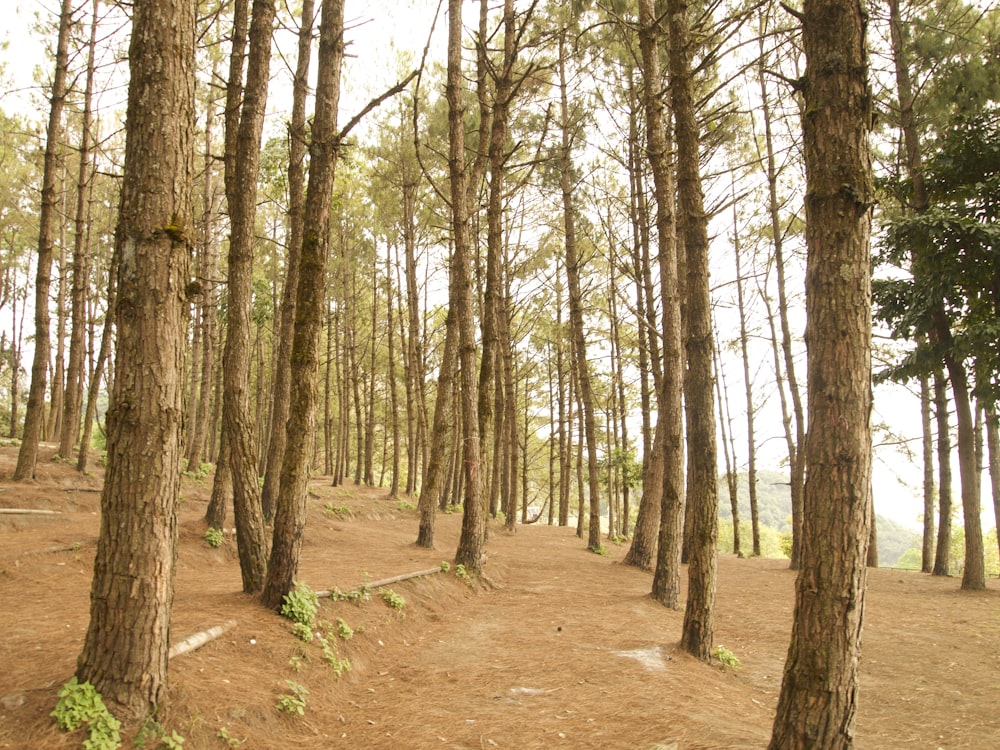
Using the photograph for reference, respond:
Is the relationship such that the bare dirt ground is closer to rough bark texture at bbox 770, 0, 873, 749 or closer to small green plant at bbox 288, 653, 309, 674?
small green plant at bbox 288, 653, 309, 674

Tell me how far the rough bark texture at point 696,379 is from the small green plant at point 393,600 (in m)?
2.97

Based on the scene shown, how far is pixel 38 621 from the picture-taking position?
15.0 feet

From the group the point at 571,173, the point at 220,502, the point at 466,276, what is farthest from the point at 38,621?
the point at 571,173

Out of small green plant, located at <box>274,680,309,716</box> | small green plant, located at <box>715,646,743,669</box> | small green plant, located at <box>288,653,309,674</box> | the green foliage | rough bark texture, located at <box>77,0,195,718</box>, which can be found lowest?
small green plant, located at <box>715,646,743,669</box>

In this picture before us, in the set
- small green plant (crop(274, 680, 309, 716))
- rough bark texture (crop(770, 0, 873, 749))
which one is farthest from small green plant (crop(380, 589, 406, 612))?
rough bark texture (crop(770, 0, 873, 749))

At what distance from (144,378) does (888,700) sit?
21.5ft

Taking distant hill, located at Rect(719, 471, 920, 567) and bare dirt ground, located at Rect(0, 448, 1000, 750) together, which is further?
distant hill, located at Rect(719, 471, 920, 567)

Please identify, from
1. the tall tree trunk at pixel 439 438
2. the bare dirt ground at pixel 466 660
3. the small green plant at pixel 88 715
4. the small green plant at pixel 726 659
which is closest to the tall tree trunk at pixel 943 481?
the bare dirt ground at pixel 466 660

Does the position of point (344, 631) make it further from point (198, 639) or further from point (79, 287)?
point (79, 287)

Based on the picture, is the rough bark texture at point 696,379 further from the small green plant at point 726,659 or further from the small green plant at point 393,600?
the small green plant at point 393,600

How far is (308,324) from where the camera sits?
5.59 meters

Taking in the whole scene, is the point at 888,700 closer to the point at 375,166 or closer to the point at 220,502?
the point at 220,502

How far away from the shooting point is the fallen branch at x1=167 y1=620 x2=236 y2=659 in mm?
4012

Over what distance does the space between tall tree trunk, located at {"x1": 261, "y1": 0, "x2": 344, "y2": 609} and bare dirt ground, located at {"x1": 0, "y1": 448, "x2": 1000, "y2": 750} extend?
0.53 m
